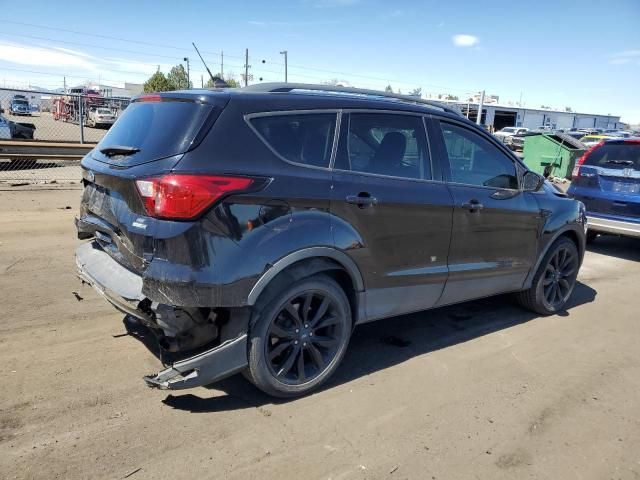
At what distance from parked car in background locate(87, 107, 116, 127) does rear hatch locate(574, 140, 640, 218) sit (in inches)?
746

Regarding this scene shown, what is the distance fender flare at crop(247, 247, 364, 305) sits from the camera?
9.40 feet

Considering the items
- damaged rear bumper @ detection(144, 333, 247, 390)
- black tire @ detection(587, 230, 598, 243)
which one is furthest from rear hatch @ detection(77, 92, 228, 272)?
black tire @ detection(587, 230, 598, 243)

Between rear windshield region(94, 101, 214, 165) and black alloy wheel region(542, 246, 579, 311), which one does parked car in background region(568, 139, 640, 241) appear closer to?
black alloy wheel region(542, 246, 579, 311)

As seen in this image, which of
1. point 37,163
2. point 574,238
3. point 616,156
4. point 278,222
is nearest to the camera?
point 278,222

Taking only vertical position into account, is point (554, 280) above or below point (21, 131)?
below

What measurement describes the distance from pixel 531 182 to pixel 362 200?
2171mm

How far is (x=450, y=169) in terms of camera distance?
4.01 meters

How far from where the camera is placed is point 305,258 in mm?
3068

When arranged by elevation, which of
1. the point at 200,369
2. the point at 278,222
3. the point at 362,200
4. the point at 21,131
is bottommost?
the point at 200,369

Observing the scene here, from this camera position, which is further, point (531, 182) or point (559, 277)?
point (559, 277)

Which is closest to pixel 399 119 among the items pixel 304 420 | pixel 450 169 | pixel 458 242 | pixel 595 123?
pixel 450 169

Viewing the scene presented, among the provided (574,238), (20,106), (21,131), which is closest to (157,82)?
(20,106)

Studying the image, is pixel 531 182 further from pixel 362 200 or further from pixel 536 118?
pixel 536 118

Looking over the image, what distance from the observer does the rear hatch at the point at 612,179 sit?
24.6 feet
